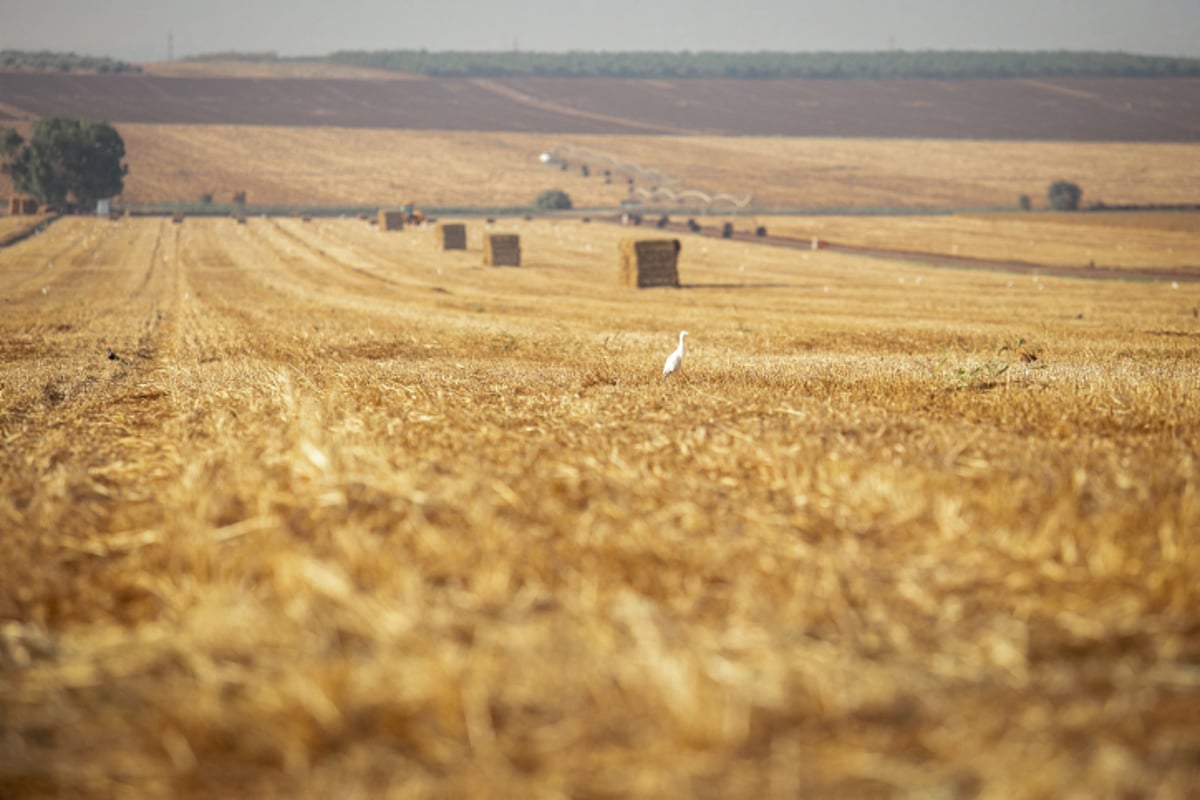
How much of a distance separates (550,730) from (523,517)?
2.12 meters

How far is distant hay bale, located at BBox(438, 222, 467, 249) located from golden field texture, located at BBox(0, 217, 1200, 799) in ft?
162

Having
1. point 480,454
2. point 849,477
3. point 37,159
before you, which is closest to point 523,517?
point 480,454

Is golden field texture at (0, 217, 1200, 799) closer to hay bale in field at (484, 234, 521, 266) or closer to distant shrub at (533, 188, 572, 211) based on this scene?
hay bale in field at (484, 234, 521, 266)

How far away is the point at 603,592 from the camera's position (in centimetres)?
474

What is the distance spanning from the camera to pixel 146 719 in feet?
12.5

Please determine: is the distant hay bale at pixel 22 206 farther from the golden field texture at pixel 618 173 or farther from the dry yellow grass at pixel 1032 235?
the dry yellow grass at pixel 1032 235

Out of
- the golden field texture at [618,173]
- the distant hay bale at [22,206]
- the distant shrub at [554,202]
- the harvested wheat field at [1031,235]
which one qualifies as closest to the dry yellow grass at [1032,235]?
the harvested wheat field at [1031,235]

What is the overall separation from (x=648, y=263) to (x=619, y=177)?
3936 inches

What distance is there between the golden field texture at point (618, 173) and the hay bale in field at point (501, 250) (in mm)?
65896

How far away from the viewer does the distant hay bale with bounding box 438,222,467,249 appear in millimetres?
59469

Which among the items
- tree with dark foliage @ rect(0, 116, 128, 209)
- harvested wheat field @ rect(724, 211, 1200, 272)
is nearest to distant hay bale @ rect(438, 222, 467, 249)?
harvested wheat field @ rect(724, 211, 1200, 272)

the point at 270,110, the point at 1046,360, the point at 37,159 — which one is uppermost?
the point at 270,110

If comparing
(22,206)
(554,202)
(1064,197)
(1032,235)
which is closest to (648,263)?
(1032,235)

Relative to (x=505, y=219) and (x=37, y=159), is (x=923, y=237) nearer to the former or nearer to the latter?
(x=505, y=219)
